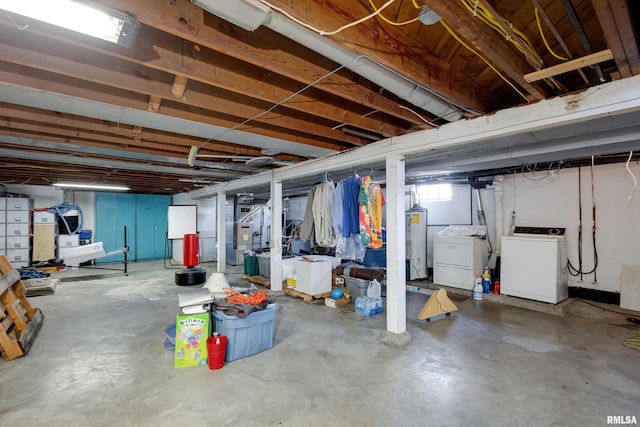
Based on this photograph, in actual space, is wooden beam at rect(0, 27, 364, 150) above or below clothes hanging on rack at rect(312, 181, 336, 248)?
above

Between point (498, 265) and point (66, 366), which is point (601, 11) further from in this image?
point (498, 265)

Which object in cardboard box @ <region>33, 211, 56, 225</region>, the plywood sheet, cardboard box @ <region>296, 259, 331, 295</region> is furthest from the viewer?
cardboard box @ <region>33, 211, 56, 225</region>

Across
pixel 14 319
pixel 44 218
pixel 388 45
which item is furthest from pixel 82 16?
pixel 44 218

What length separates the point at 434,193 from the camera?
23.6ft

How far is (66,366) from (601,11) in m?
4.63

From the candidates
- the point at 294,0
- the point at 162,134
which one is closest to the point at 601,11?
the point at 294,0

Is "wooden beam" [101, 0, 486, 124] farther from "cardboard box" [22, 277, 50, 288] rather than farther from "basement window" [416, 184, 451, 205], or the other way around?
"cardboard box" [22, 277, 50, 288]

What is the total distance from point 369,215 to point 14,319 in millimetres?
4228

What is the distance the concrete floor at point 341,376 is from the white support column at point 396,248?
1.12 ft

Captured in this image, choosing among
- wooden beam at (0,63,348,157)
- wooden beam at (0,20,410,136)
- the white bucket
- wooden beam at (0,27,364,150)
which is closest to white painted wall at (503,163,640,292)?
the white bucket

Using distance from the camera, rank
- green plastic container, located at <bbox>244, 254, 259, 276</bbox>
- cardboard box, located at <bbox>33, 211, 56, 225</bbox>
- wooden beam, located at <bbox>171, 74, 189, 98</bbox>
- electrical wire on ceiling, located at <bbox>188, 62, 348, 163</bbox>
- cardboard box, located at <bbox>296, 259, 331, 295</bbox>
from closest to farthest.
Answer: electrical wire on ceiling, located at <bbox>188, 62, 348, 163</bbox> → wooden beam, located at <bbox>171, 74, 189, 98</bbox> → cardboard box, located at <bbox>296, 259, 331, 295</bbox> → green plastic container, located at <bbox>244, 254, 259, 276</bbox> → cardboard box, located at <bbox>33, 211, 56, 225</bbox>

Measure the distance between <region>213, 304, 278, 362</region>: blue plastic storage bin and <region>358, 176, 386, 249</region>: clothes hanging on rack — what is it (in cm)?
140

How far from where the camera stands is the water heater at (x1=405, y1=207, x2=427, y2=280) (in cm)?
647

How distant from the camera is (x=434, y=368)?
9.06ft
